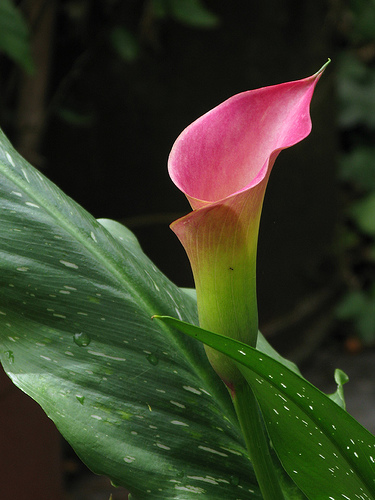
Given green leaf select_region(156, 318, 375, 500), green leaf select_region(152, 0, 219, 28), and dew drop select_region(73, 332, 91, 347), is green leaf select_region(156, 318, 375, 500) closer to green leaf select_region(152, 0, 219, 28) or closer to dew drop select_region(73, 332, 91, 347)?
dew drop select_region(73, 332, 91, 347)

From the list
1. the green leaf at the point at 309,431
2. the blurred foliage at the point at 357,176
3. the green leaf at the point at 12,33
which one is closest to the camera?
the green leaf at the point at 309,431

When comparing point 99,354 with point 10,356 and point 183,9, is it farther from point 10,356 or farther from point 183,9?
point 183,9

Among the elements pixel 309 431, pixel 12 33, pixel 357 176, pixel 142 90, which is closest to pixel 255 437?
pixel 309 431

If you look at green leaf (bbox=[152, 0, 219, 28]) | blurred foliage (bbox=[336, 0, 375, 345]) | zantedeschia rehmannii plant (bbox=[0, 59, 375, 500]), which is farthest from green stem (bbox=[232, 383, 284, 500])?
blurred foliage (bbox=[336, 0, 375, 345])

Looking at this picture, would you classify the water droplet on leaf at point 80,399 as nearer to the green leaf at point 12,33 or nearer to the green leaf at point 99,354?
the green leaf at point 99,354

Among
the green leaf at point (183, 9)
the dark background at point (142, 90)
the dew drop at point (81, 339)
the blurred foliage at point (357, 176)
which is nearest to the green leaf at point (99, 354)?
the dew drop at point (81, 339)

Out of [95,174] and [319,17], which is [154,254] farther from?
[319,17]

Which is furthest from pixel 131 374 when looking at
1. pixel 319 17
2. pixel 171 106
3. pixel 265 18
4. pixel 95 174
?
pixel 319 17
